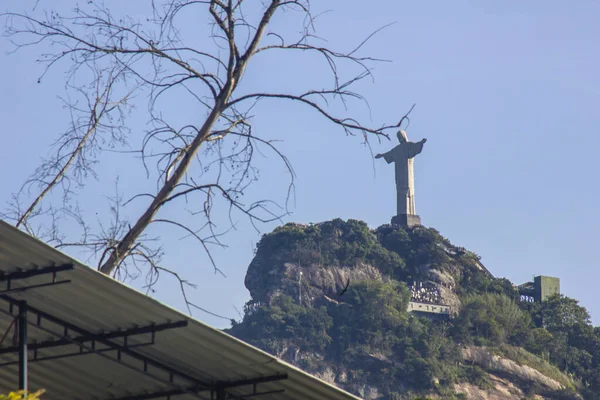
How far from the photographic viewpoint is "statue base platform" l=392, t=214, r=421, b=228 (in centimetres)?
10662

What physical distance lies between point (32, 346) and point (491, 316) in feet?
292

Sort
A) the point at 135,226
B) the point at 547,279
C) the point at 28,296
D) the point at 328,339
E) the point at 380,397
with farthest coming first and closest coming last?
1. the point at 547,279
2. the point at 328,339
3. the point at 380,397
4. the point at 135,226
5. the point at 28,296

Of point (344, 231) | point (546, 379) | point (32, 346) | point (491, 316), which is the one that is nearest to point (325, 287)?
point (344, 231)

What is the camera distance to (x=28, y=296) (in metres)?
9.12

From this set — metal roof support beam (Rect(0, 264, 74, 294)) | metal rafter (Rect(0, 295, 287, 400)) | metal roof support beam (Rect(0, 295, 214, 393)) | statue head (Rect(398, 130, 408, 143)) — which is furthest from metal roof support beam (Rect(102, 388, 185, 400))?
statue head (Rect(398, 130, 408, 143))

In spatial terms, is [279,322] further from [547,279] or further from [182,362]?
[182,362]

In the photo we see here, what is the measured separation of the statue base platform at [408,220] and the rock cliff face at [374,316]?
1691mm

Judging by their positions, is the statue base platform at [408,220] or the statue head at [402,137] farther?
the statue head at [402,137]

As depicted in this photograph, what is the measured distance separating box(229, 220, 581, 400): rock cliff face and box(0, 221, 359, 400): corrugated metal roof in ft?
245

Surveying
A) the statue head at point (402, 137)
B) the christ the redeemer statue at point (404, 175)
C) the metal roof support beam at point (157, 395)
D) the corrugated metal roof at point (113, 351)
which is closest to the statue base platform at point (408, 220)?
the christ the redeemer statue at point (404, 175)

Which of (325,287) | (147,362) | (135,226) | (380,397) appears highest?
(325,287)

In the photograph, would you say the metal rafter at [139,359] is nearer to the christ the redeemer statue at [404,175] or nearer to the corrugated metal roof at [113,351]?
the corrugated metal roof at [113,351]

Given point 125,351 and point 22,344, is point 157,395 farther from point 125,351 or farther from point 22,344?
point 22,344

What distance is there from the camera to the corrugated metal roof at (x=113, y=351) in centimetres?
854
